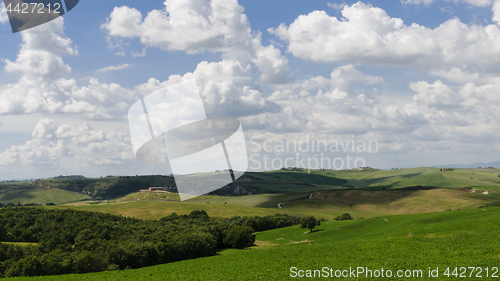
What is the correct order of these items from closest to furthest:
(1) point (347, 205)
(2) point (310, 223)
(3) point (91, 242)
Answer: (3) point (91, 242) → (2) point (310, 223) → (1) point (347, 205)

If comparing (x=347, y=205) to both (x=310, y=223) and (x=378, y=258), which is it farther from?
(x=378, y=258)

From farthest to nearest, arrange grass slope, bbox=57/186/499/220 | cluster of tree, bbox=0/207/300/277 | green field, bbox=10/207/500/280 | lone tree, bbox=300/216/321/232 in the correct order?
grass slope, bbox=57/186/499/220, lone tree, bbox=300/216/321/232, cluster of tree, bbox=0/207/300/277, green field, bbox=10/207/500/280

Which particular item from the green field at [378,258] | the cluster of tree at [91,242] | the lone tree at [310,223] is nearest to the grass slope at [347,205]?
the lone tree at [310,223]

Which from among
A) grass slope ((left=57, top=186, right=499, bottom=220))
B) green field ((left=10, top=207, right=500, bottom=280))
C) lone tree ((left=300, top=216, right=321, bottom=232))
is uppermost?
green field ((left=10, top=207, right=500, bottom=280))

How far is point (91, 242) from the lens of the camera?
62531 mm

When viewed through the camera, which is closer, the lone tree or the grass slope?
the lone tree

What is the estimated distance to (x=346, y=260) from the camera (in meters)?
37.8

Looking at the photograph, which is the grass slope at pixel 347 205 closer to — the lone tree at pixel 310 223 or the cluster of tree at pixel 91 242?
the lone tree at pixel 310 223

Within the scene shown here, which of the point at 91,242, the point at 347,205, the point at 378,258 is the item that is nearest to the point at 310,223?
the point at 378,258

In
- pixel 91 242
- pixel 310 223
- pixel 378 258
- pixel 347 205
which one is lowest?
pixel 347 205

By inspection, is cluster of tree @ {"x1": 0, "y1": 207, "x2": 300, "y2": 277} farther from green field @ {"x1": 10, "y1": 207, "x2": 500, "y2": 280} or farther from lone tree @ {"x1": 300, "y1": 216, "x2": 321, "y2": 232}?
lone tree @ {"x1": 300, "y1": 216, "x2": 321, "y2": 232}

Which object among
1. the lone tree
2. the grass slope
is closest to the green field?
the lone tree

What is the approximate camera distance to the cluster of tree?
4797 centimetres

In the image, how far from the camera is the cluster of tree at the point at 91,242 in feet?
157
